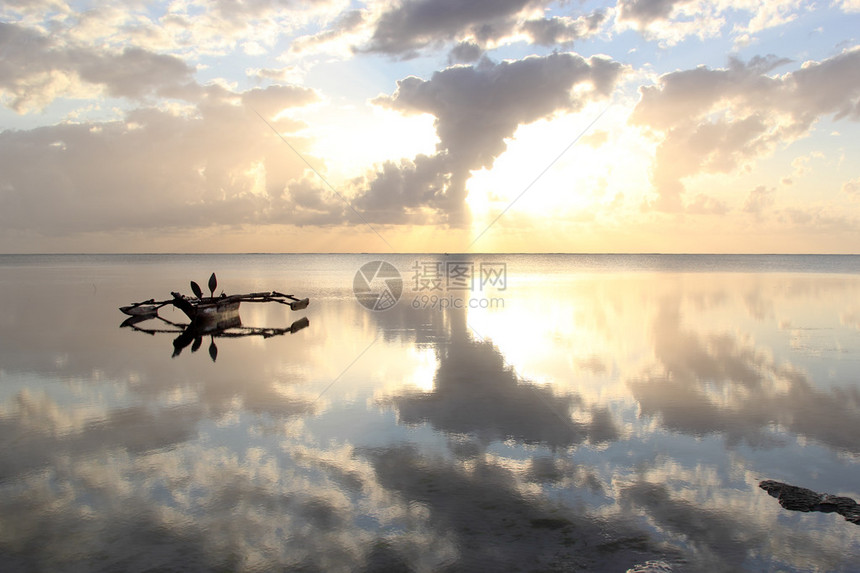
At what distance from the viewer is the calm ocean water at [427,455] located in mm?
8500

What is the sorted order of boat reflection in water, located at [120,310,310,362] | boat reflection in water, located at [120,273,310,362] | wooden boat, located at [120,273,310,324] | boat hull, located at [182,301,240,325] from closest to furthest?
1. boat reflection in water, located at [120,310,310,362]
2. boat reflection in water, located at [120,273,310,362]
3. wooden boat, located at [120,273,310,324]
4. boat hull, located at [182,301,240,325]

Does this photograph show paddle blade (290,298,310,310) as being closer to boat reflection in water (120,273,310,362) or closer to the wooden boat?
the wooden boat

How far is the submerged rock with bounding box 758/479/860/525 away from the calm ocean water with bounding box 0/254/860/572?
0.23m

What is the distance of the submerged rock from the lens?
9578 millimetres

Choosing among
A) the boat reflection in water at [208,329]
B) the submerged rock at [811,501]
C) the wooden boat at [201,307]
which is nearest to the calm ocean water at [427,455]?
the submerged rock at [811,501]

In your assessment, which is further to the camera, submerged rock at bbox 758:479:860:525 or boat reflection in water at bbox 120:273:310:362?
boat reflection in water at bbox 120:273:310:362

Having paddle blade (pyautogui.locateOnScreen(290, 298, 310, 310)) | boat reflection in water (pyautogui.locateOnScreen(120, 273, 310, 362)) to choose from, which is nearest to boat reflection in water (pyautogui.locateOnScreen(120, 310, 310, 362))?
boat reflection in water (pyautogui.locateOnScreen(120, 273, 310, 362))

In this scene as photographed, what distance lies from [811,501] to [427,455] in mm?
7291

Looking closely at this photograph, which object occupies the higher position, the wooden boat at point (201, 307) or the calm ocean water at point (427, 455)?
the wooden boat at point (201, 307)

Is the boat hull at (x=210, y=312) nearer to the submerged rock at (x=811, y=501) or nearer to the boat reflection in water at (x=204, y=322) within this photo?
the boat reflection in water at (x=204, y=322)

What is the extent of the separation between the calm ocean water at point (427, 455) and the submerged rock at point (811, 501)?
234 millimetres

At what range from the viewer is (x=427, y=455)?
12242 millimetres

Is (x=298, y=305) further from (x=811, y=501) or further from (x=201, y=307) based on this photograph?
(x=811, y=501)

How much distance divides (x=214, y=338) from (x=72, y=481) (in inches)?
783
